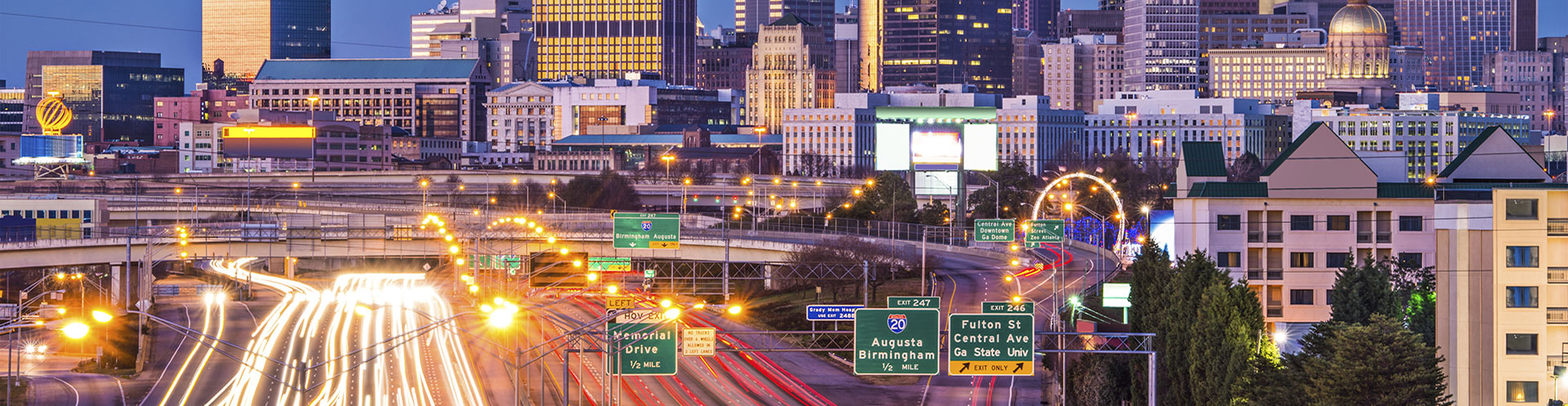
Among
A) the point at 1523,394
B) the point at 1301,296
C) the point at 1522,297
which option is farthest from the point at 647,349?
the point at 1301,296

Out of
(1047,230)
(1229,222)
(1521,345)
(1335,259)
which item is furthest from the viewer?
(1047,230)

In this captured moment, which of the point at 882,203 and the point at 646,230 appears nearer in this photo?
the point at 646,230

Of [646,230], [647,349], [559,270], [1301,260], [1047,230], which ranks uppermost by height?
[1047,230]

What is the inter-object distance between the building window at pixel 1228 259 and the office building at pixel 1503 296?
24832 mm

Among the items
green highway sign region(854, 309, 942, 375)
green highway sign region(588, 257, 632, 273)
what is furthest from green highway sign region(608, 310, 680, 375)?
green highway sign region(588, 257, 632, 273)

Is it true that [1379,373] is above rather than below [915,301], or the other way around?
below

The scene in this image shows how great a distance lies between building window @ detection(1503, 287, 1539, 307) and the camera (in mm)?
68000

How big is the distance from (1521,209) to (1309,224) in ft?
81.9

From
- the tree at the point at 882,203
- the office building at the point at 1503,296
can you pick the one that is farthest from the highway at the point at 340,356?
the tree at the point at 882,203

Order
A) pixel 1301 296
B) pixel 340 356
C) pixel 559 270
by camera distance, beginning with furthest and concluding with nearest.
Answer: pixel 559 270 → pixel 1301 296 → pixel 340 356

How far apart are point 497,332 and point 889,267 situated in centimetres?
2647

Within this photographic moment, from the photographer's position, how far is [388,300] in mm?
125750

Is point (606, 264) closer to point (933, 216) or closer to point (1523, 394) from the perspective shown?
point (1523, 394)

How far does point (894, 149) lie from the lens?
197m
